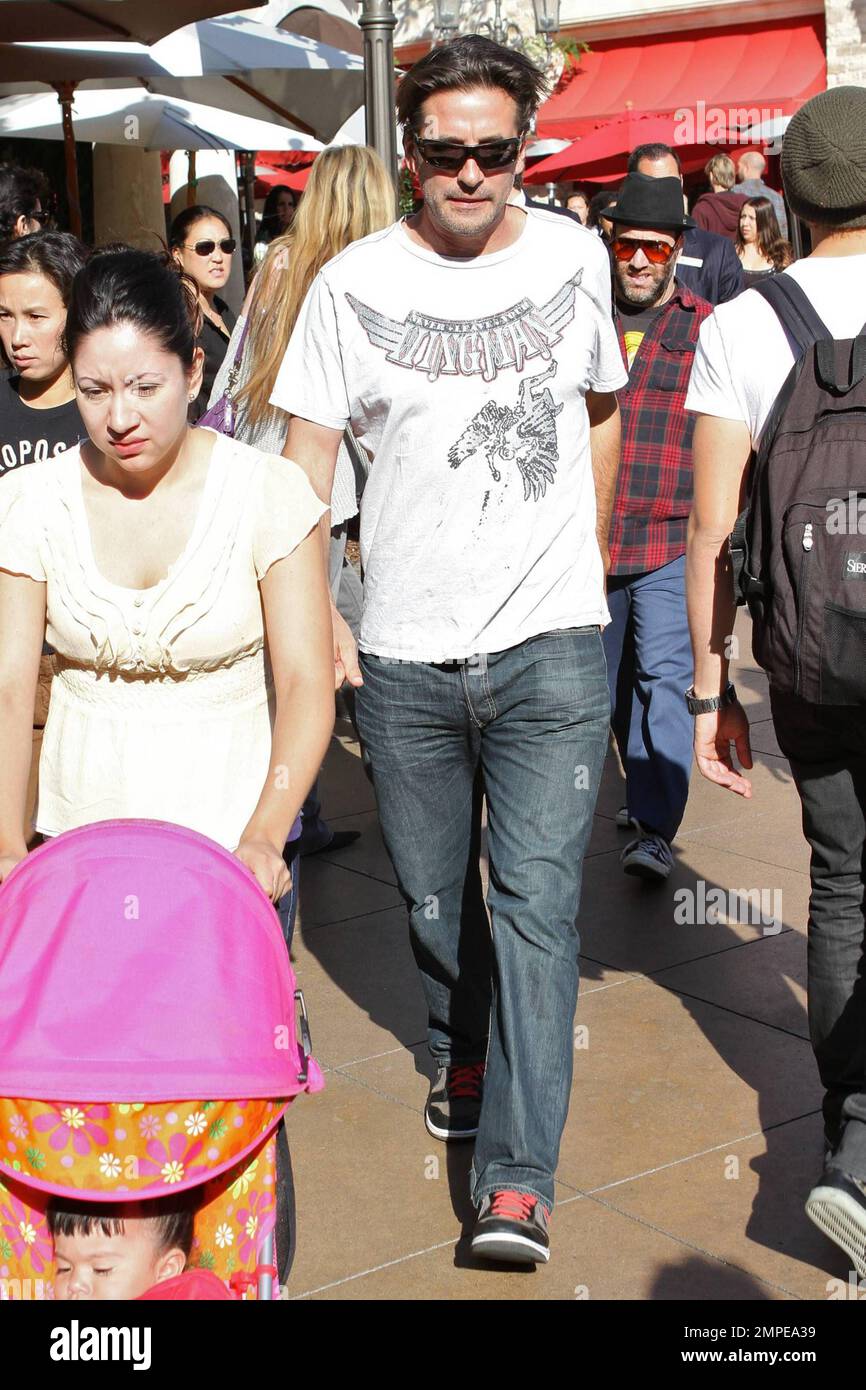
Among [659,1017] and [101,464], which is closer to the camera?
Result: [101,464]

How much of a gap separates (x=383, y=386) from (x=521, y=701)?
0.73 meters

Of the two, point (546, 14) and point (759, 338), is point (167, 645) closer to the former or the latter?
point (759, 338)

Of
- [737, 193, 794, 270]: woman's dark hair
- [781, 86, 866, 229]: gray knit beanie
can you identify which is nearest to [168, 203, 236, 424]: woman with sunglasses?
[737, 193, 794, 270]: woman's dark hair

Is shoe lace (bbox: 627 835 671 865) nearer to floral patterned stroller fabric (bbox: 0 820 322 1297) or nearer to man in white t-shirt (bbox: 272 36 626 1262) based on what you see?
man in white t-shirt (bbox: 272 36 626 1262)

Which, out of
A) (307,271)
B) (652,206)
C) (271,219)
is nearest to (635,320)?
(652,206)

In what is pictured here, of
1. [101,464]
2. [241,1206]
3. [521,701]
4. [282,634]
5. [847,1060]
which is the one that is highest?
[101,464]

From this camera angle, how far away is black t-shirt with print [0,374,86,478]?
186 inches

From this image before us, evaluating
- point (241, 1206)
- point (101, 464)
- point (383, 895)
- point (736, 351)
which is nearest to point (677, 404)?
point (383, 895)

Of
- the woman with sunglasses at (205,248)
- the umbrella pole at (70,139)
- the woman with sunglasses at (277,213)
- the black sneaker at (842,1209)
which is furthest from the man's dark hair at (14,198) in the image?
the woman with sunglasses at (277,213)

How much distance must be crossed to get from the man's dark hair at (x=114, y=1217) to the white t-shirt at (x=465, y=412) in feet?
4.99

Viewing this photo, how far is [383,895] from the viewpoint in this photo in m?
6.01

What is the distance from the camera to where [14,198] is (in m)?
6.75

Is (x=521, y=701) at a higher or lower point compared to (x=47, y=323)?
lower
